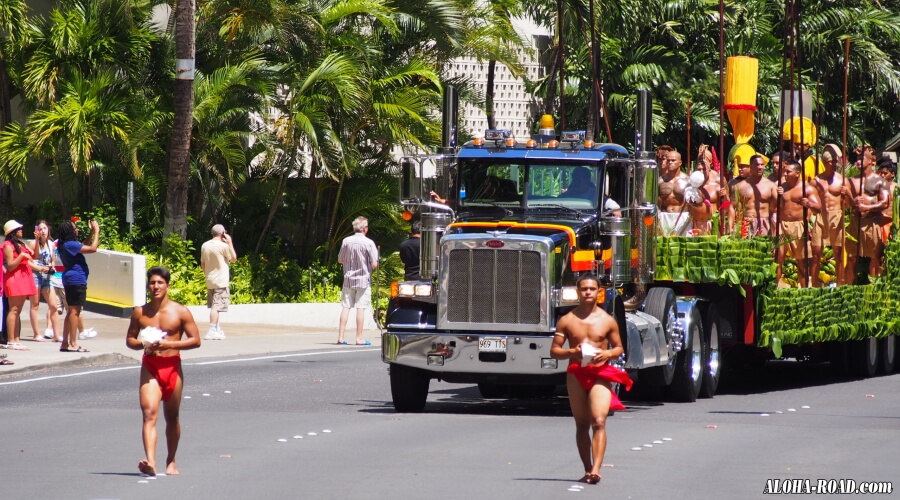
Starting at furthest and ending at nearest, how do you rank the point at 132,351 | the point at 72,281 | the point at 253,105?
the point at 253,105 < the point at 132,351 < the point at 72,281

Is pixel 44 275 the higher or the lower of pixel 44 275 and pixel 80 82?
the lower

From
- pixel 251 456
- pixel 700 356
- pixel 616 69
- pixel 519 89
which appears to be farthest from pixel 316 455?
pixel 519 89

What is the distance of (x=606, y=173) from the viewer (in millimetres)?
14594

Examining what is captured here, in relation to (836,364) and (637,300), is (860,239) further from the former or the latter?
(637,300)

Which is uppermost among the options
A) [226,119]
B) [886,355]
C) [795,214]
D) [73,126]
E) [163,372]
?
[226,119]

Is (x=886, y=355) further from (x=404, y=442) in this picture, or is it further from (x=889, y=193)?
(x=404, y=442)

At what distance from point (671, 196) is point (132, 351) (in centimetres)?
755

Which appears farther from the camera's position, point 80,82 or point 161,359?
point 80,82

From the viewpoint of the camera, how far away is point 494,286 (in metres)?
13.7

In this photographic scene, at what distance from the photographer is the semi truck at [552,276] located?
13.6 m

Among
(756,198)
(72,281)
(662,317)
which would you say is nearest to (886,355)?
(756,198)

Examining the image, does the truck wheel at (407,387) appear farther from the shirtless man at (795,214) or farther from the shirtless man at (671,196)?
the shirtless man at (795,214)

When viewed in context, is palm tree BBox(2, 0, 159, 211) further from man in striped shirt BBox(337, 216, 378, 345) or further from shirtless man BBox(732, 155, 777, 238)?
shirtless man BBox(732, 155, 777, 238)

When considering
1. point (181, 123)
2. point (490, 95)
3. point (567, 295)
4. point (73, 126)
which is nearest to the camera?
point (567, 295)
